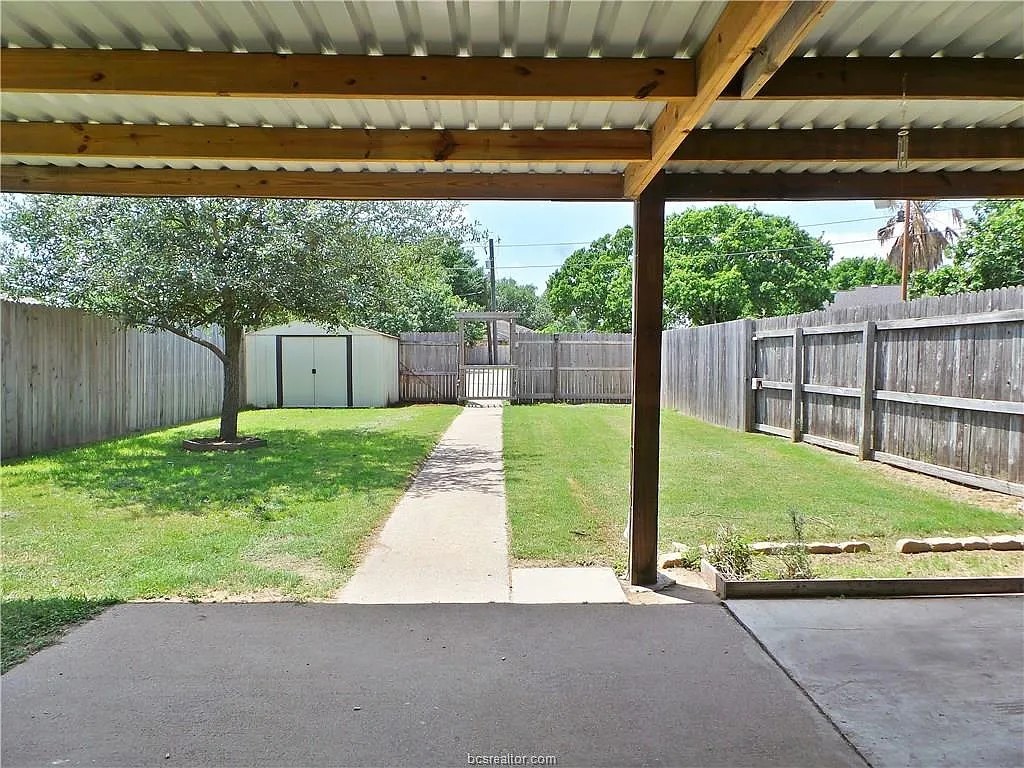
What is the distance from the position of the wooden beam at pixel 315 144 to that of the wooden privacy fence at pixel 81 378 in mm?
5221

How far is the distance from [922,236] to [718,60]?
71.1 ft

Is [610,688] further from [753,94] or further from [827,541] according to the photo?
[827,541]

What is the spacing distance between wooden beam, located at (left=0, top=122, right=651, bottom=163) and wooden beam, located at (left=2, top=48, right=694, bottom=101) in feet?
2.34

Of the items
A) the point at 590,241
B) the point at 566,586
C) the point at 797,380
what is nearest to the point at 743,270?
the point at 590,241

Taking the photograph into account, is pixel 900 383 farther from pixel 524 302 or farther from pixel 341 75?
pixel 524 302

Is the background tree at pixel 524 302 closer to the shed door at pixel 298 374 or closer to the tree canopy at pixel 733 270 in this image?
the tree canopy at pixel 733 270

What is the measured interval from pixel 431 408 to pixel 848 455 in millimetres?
9599

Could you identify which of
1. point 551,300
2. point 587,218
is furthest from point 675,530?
point 587,218

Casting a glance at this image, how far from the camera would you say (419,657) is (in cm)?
326

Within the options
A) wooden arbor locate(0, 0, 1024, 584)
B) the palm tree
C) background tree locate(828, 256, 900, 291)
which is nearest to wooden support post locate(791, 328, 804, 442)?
wooden arbor locate(0, 0, 1024, 584)

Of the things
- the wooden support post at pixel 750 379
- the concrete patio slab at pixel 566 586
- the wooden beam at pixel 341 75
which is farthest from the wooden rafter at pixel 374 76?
the wooden support post at pixel 750 379

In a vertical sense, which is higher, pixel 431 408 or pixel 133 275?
pixel 133 275

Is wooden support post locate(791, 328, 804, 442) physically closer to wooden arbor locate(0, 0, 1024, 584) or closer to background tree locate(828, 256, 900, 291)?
wooden arbor locate(0, 0, 1024, 584)

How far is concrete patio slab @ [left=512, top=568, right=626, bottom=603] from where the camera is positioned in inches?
160
